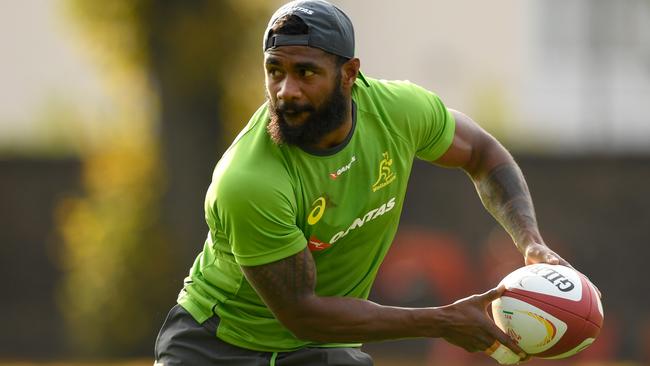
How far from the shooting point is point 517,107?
30.7 metres

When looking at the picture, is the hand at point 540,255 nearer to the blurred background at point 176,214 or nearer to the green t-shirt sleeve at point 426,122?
the green t-shirt sleeve at point 426,122

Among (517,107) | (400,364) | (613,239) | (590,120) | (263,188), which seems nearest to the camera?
(263,188)

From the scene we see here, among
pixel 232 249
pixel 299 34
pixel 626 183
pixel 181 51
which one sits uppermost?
pixel 299 34

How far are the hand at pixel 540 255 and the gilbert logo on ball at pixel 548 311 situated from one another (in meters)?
0.14

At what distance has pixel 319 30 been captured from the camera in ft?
21.1

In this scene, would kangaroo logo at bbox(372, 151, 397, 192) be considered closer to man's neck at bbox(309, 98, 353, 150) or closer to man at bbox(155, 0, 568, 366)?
man at bbox(155, 0, 568, 366)

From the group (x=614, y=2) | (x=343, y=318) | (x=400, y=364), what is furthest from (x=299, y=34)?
(x=614, y=2)

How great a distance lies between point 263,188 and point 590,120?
22.1 meters

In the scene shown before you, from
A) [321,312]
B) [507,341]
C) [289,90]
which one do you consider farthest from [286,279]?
[507,341]

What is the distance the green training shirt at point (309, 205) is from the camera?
6.44m

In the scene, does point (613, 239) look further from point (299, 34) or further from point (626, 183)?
point (299, 34)

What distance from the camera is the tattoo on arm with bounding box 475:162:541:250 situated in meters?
7.39

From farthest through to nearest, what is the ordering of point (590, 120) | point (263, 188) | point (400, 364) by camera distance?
point (590, 120), point (400, 364), point (263, 188)

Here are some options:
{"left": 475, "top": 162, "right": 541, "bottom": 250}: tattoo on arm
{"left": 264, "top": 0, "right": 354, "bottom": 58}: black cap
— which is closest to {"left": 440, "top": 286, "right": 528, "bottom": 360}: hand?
{"left": 475, "top": 162, "right": 541, "bottom": 250}: tattoo on arm
